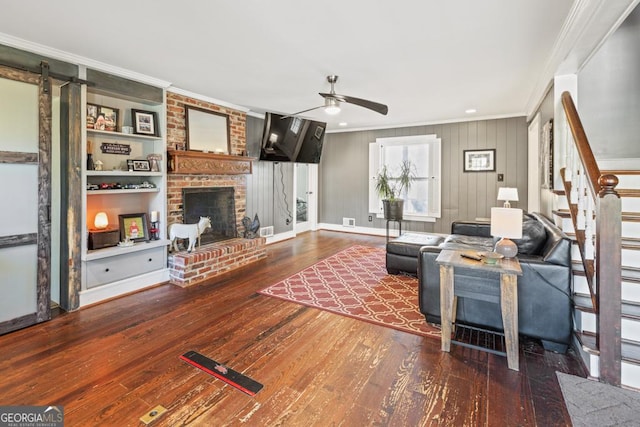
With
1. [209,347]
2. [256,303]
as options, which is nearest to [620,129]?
[256,303]

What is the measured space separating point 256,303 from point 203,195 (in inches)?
86.6

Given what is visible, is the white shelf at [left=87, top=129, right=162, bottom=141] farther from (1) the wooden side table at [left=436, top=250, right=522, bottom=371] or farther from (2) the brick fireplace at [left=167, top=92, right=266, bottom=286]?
(1) the wooden side table at [left=436, top=250, right=522, bottom=371]

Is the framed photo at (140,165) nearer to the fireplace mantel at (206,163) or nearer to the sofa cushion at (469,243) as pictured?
the fireplace mantel at (206,163)

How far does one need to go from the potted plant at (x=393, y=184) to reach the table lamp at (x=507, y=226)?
12.9 feet

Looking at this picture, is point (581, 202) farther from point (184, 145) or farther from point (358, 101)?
point (184, 145)

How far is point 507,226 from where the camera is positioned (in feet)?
7.30

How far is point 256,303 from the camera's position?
330cm

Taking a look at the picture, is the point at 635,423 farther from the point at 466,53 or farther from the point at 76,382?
the point at 76,382

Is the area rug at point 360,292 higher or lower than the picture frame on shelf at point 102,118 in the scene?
lower

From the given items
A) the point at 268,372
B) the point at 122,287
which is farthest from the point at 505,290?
the point at 122,287

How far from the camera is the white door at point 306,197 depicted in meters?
7.41

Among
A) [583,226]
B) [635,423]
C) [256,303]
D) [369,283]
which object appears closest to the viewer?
[635,423]

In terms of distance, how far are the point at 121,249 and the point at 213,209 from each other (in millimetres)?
1607

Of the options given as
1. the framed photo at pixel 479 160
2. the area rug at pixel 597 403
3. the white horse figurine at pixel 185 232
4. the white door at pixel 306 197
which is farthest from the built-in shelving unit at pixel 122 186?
the framed photo at pixel 479 160
